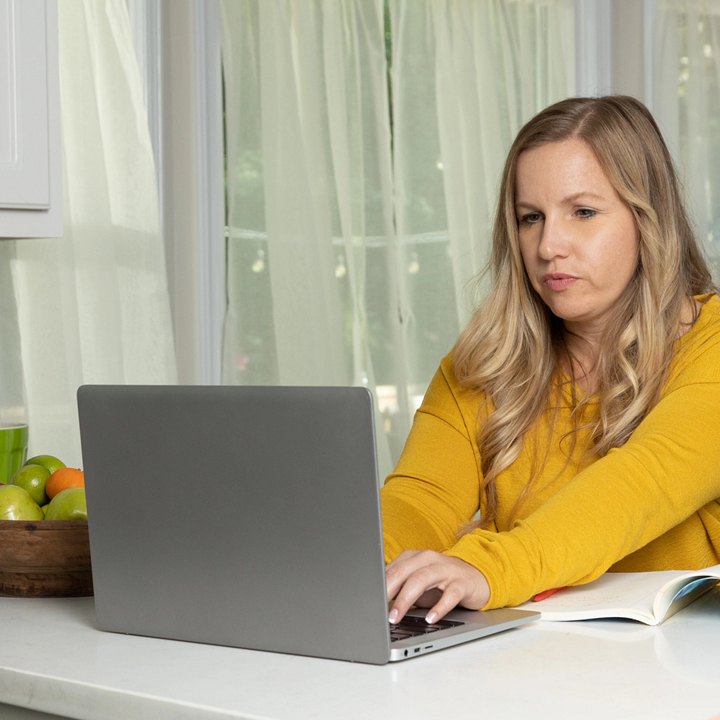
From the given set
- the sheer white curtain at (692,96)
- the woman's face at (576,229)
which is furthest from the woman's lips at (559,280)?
the sheer white curtain at (692,96)

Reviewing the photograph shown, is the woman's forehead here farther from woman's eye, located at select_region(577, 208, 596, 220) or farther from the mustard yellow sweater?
the mustard yellow sweater

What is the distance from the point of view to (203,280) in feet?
8.63

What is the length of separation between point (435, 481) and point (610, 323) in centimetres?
36

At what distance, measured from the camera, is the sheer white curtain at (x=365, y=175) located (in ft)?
8.64

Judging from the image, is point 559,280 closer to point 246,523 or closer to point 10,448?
point 246,523

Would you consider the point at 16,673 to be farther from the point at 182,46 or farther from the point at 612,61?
the point at 612,61

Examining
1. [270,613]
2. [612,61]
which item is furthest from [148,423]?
[612,61]

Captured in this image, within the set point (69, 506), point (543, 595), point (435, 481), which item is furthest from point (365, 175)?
point (543, 595)

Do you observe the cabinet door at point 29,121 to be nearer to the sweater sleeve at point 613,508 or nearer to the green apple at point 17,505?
the green apple at point 17,505

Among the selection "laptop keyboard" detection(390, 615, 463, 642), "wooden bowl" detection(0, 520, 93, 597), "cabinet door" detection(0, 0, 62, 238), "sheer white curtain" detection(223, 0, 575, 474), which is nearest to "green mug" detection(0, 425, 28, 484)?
"cabinet door" detection(0, 0, 62, 238)

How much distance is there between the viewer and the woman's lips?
4.75ft

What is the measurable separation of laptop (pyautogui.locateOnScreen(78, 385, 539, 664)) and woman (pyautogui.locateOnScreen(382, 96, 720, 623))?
1.15 ft

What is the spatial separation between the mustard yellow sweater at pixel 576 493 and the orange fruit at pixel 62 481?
0.41 metres

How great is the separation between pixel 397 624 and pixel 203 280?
177cm
